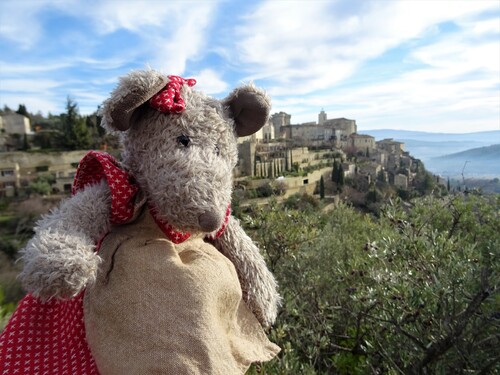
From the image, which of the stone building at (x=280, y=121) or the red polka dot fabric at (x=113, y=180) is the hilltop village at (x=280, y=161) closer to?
the stone building at (x=280, y=121)

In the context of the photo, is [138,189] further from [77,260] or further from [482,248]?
[482,248]

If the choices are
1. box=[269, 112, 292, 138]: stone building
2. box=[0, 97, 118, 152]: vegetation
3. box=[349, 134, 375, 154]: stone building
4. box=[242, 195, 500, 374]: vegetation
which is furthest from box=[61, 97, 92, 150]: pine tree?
box=[349, 134, 375, 154]: stone building

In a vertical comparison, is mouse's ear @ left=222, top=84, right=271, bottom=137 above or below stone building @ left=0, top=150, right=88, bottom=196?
above

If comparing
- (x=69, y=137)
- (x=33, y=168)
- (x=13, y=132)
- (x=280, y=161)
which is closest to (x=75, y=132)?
(x=69, y=137)

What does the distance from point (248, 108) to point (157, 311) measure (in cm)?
86

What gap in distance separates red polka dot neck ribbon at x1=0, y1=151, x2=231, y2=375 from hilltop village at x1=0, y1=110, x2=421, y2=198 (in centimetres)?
1112

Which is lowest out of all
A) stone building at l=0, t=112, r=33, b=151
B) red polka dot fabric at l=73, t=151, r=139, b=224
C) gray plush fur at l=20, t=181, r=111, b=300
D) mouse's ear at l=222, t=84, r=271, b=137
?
gray plush fur at l=20, t=181, r=111, b=300

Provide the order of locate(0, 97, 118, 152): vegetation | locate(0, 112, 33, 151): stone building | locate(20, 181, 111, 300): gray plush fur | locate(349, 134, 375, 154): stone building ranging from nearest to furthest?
locate(20, 181, 111, 300): gray plush fur → locate(0, 97, 118, 152): vegetation → locate(0, 112, 33, 151): stone building → locate(349, 134, 375, 154): stone building

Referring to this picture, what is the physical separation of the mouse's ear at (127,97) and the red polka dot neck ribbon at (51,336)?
149mm

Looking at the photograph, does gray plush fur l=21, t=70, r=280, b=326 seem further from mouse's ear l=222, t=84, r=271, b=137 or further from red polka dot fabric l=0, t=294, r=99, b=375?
red polka dot fabric l=0, t=294, r=99, b=375

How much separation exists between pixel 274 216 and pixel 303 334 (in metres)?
1.26

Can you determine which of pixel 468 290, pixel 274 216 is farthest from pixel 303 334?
pixel 468 290

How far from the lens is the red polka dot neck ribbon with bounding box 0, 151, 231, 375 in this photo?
972mm

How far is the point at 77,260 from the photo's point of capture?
90 cm
